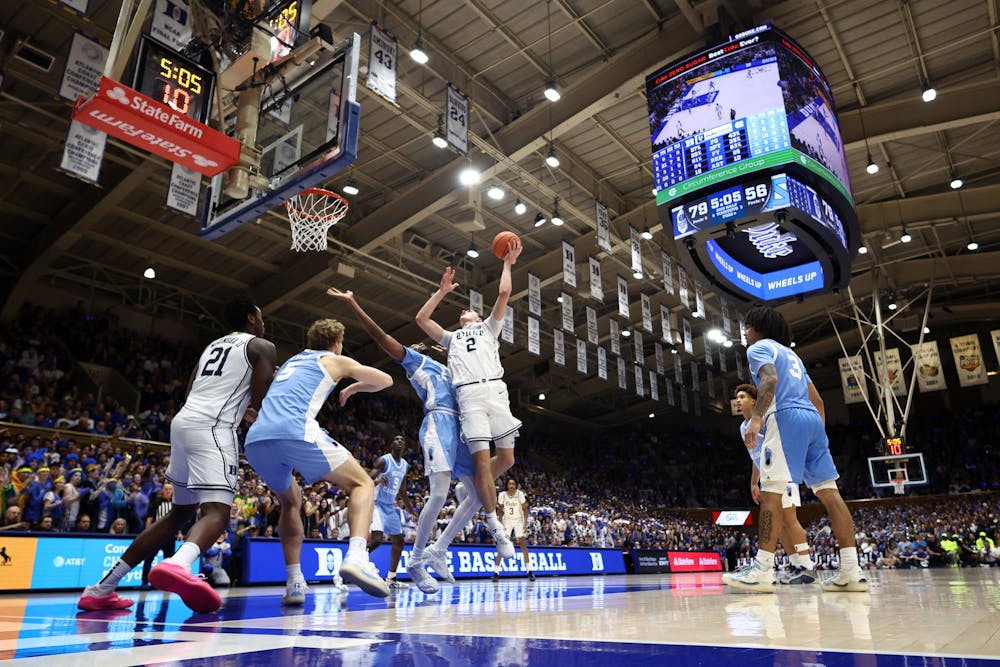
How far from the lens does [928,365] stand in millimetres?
22516

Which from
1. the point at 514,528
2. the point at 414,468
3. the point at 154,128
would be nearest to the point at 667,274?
the point at 514,528

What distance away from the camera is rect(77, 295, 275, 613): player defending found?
341 centimetres

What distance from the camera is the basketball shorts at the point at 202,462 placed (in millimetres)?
3410

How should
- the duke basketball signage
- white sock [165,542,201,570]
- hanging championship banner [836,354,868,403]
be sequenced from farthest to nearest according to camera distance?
1. hanging championship banner [836,354,868,403]
2. the duke basketball signage
3. white sock [165,542,201,570]

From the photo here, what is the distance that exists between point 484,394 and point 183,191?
8924 mm

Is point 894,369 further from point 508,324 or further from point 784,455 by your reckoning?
point 784,455

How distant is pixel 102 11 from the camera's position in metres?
11.1

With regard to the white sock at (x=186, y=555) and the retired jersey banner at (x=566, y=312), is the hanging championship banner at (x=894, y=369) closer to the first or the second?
the retired jersey banner at (x=566, y=312)

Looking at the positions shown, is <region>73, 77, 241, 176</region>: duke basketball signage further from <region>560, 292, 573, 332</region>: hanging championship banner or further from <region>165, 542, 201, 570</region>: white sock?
<region>560, 292, 573, 332</region>: hanging championship banner

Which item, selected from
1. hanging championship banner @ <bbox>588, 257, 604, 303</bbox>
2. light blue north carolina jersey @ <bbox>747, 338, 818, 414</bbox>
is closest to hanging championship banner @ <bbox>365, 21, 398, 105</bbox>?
light blue north carolina jersey @ <bbox>747, 338, 818, 414</bbox>

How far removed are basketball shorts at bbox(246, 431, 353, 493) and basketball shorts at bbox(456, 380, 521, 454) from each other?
1322 millimetres

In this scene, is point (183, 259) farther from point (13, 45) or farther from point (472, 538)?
point (472, 538)

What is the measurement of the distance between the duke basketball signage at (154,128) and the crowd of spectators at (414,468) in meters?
4.73

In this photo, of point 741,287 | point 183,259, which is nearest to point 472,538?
point 741,287
